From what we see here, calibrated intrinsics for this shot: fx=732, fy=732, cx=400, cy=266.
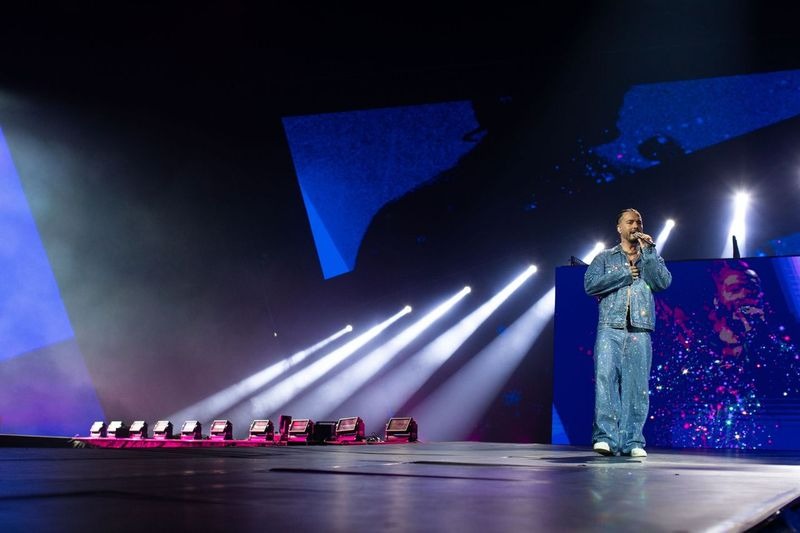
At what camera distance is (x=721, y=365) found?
271 inches

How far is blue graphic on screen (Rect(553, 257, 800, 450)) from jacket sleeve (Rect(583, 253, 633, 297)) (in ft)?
11.4

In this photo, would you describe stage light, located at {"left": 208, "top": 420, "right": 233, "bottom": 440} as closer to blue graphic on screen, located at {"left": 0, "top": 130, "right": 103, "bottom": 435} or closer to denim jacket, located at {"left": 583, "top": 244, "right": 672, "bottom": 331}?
blue graphic on screen, located at {"left": 0, "top": 130, "right": 103, "bottom": 435}

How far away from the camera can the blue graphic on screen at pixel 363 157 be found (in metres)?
10.2

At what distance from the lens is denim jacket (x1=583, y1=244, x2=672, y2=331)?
391cm

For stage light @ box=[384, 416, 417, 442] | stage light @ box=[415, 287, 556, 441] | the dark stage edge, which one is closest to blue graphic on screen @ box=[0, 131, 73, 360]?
stage light @ box=[415, 287, 556, 441]

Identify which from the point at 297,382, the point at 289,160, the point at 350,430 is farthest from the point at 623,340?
the point at 297,382

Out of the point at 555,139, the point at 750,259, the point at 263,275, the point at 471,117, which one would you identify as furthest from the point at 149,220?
the point at 750,259

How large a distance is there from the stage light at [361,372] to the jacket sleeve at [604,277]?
7806 mm

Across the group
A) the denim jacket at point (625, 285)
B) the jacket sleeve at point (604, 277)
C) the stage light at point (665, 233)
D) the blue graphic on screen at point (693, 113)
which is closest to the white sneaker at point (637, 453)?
the denim jacket at point (625, 285)

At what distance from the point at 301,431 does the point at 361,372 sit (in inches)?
137

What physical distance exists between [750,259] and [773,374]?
1.11 meters

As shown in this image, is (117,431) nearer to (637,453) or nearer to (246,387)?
(246,387)

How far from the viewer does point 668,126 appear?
914cm

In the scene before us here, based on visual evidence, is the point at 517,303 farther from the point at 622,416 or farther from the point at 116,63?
the point at 622,416
